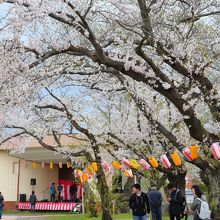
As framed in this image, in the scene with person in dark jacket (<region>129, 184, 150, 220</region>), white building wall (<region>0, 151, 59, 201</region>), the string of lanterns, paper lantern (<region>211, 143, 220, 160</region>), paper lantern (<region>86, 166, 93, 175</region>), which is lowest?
person in dark jacket (<region>129, 184, 150, 220</region>)

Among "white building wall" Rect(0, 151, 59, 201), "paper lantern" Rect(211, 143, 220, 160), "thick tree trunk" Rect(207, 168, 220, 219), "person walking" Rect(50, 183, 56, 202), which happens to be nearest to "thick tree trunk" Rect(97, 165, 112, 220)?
"thick tree trunk" Rect(207, 168, 220, 219)

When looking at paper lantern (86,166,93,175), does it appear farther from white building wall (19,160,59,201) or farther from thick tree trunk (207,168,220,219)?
white building wall (19,160,59,201)

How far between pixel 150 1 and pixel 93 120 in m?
11.6

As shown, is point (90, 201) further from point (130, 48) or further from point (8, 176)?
point (8, 176)

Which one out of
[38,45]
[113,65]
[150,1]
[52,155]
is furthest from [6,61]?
[52,155]

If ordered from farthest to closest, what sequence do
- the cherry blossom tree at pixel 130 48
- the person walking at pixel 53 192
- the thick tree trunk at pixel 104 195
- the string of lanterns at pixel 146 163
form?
the person walking at pixel 53 192 < the thick tree trunk at pixel 104 195 < the string of lanterns at pixel 146 163 < the cherry blossom tree at pixel 130 48

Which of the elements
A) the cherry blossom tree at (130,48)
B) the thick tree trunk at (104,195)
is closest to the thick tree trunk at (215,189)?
the cherry blossom tree at (130,48)

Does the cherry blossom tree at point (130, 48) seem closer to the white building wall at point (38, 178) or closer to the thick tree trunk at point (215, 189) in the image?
the thick tree trunk at point (215, 189)

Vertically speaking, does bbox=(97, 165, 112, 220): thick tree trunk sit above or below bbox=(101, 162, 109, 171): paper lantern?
below

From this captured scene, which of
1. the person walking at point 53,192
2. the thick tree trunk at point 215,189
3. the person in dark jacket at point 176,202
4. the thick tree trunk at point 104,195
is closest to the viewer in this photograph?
the thick tree trunk at point 215,189

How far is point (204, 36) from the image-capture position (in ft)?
40.2

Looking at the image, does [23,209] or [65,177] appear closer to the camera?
[23,209]

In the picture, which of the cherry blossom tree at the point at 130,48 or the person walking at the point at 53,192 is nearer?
the cherry blossom tree at the point at 130,48

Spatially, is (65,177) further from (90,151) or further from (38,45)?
(38,45)
